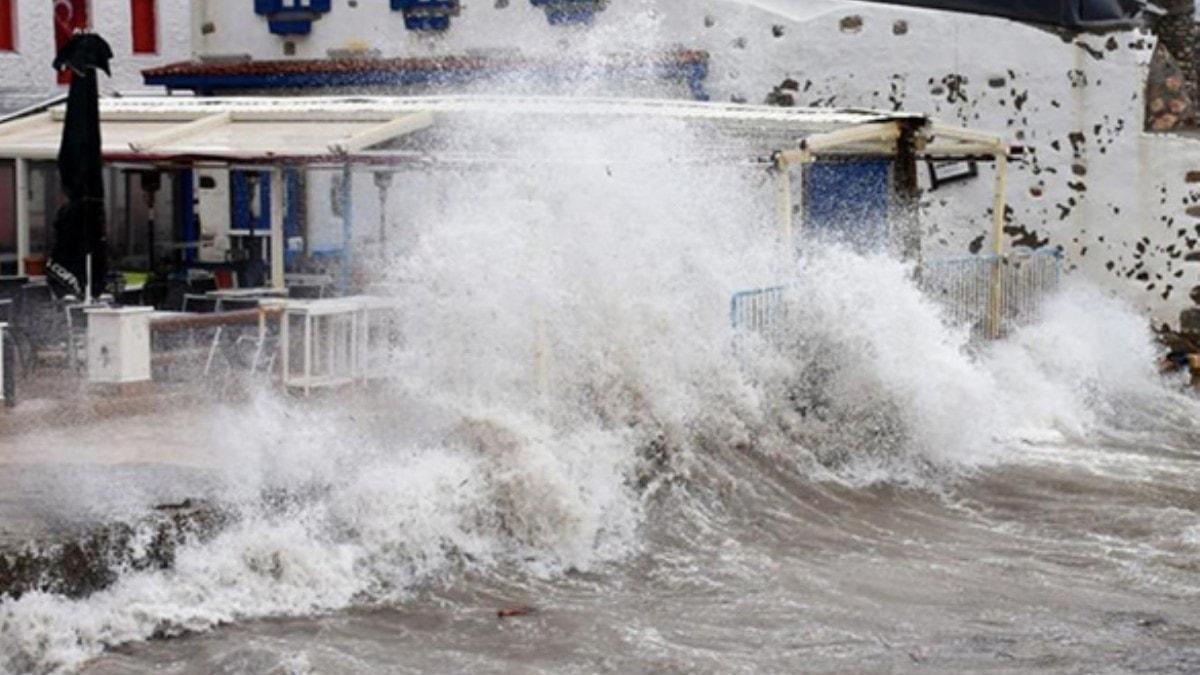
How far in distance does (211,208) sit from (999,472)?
9789 mm

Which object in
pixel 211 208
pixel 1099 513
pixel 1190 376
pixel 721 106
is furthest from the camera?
pixel 211 208

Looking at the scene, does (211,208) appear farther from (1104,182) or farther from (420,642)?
(420,642)

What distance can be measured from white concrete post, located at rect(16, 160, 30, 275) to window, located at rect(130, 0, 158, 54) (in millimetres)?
3490

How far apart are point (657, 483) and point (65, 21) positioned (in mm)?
10331

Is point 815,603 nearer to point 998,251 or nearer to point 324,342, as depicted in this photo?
point 324,342

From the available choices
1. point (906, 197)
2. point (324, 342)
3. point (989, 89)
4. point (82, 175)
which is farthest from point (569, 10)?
point (324, 342)

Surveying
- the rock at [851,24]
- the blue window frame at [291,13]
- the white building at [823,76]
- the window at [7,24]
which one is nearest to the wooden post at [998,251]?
the white building at [823,76]

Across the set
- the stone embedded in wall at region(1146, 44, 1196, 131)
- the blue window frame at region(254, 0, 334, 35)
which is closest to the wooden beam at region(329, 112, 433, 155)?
the blue window frame at region(254, 0, 334, 35)

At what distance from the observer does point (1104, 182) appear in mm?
17578

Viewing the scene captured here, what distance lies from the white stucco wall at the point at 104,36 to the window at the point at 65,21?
0.21 ft

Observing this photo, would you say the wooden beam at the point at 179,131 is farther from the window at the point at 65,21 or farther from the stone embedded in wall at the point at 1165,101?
the stone embedded in wall at the point at 1165,101

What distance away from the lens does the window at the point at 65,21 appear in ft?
62.2

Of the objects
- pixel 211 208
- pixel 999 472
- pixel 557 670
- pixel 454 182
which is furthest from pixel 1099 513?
pixel 211 208

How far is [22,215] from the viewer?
628 inches
